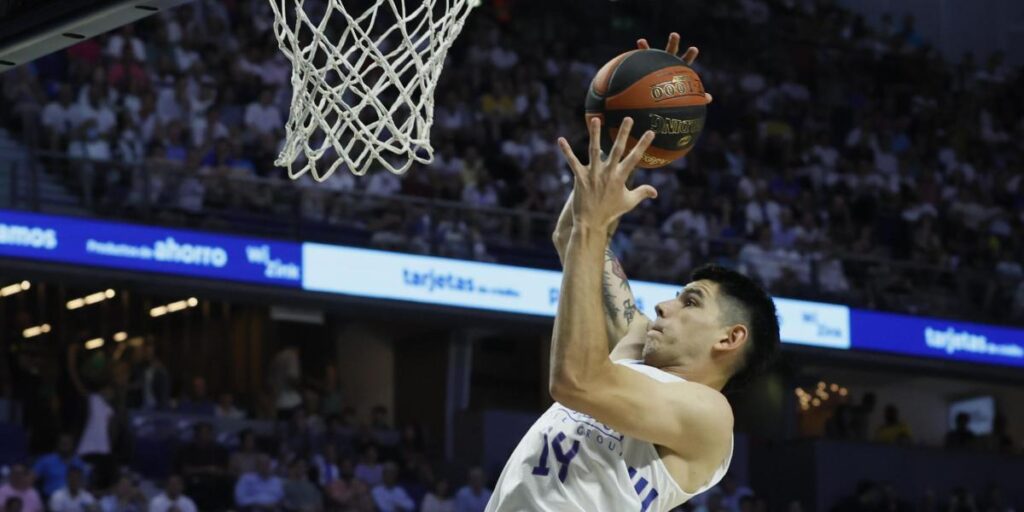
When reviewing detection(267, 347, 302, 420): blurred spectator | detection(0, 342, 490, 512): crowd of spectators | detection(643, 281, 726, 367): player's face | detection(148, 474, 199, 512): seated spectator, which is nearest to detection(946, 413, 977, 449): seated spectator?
detection(0, 342, 490, 512): crowd of spectators

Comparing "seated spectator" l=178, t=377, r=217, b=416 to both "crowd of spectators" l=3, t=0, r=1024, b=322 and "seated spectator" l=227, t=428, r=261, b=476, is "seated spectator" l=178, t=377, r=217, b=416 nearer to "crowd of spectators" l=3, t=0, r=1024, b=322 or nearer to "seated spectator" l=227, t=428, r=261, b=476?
"seated spectator" l=227, t=428, r=261, b=476

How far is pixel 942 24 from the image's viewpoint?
20484 mm

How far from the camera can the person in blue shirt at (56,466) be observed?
1118 centimetres

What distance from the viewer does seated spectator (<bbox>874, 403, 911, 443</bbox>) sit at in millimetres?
16328

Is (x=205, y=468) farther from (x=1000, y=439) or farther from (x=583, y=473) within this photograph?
(x=1000, y=439)

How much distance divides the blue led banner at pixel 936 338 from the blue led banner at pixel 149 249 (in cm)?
536

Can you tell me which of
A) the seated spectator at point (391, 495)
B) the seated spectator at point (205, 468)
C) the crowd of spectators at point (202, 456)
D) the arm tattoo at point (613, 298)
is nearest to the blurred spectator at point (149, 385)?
the crowd of spectators at point (202, 456)

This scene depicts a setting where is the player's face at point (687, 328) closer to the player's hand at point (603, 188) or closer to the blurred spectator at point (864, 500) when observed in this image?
the player's hand at point (603, 188)

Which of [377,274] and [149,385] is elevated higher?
[377,274]

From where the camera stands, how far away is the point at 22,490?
1062 cm

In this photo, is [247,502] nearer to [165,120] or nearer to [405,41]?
[165,120]

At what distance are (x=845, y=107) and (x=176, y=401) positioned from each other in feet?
28.8

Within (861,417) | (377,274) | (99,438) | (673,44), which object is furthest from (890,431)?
(673,44)

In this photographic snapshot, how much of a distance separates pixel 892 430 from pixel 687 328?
13.1 m
